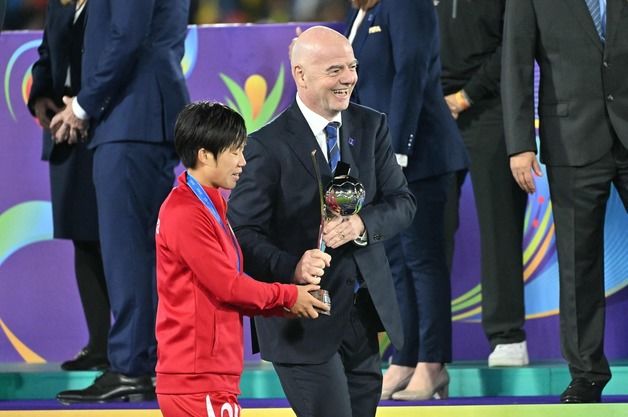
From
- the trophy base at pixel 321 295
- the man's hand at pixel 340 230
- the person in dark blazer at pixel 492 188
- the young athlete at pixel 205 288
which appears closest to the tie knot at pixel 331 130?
the man's hand at pixel 340 230

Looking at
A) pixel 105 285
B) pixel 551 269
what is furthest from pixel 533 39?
pixel 105 285

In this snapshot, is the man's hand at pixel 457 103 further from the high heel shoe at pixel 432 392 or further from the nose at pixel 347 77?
the nose at pixel 347 77

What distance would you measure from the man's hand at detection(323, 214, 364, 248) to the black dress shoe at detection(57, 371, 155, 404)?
1.47 metres

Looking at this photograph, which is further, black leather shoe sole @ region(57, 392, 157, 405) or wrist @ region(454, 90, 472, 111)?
wrist @ region(454, 90, 472, 111)

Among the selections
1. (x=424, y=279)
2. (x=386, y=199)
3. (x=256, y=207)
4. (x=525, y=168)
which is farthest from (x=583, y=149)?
(x=256, y=207)

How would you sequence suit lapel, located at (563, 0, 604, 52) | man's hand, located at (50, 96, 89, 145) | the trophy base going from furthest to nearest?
man's hand, located at (50, 96, 89, 145) → suit lapel, located at (563, 0, 604, 52) → the trophy base

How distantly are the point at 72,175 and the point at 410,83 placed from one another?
130 cm

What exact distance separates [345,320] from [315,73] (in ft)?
2.05

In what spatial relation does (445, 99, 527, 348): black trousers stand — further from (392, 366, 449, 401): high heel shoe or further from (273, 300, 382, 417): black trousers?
(273, 300, 382, 417): black trousers

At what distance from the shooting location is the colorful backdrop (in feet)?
16.9

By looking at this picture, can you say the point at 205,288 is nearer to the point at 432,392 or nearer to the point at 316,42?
the point at 316,42

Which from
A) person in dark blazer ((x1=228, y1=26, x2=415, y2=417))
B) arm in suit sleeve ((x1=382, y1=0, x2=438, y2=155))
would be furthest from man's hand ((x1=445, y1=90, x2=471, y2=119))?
person in dark blazer ((x1=228, y1=26, x2=415, y2=417))

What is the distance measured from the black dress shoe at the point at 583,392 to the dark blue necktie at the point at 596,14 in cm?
113

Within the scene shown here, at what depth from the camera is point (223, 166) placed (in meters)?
3.03
